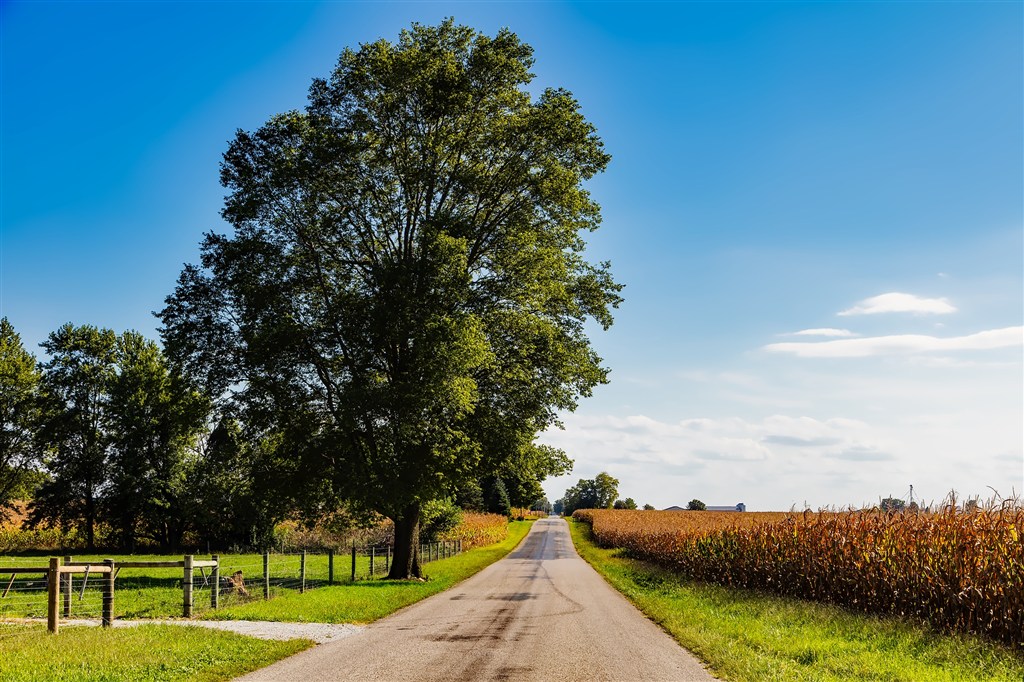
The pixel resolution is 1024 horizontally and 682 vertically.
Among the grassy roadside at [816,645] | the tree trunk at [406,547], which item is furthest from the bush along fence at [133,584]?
the grassy roadside at [816,645]

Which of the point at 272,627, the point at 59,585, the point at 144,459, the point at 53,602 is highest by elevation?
the point at 144,459

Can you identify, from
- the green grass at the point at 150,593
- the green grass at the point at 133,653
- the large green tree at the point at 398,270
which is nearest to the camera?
the green grass at the point at 133,653

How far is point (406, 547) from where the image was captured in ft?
99.3

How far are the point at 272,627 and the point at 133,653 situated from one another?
3.87m

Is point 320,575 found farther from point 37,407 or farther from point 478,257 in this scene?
point 37,407

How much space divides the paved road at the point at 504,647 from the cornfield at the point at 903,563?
4.78 metres

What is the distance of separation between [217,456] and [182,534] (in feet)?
110

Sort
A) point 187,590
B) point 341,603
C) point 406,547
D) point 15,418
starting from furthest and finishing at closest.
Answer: point 15,418 → point 406,547 → point 341,603 → point 187,590

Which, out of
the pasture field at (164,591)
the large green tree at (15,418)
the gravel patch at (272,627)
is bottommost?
the pasture field at (164,591)

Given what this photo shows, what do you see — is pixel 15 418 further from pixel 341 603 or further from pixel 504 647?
pixel 504 647

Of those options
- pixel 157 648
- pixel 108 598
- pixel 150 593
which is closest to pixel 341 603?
pixel 108 598

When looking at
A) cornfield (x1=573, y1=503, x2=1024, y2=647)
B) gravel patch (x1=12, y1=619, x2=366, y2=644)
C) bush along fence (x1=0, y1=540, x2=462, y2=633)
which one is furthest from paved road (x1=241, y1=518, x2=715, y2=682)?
cornfield (x1=573, y1=503, x2=1024, y2=647)

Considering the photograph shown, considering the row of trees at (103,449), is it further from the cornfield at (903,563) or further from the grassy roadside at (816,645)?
the grassy roadside at (816,645)

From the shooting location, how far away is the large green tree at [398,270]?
27609mm
